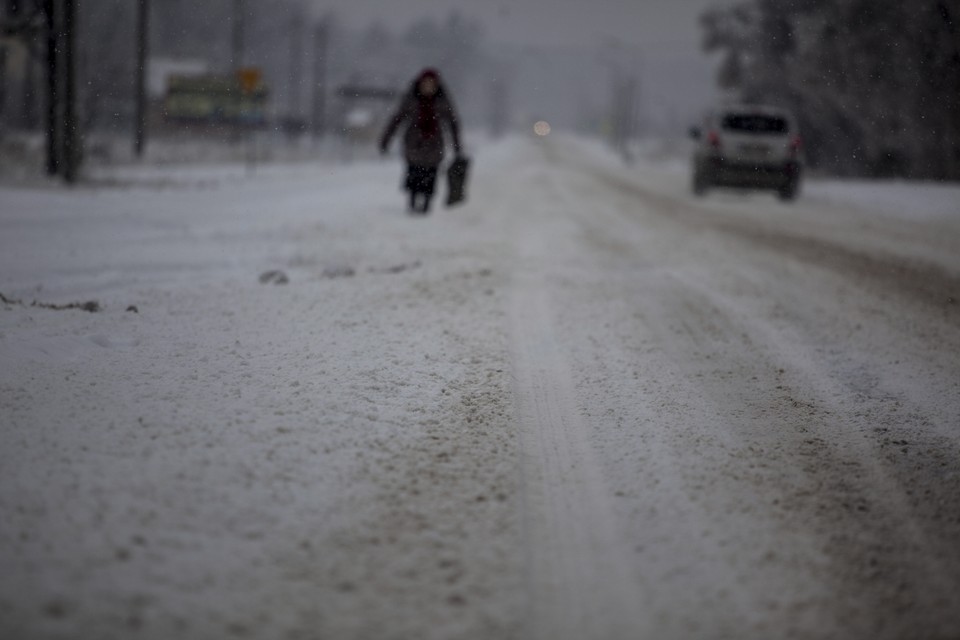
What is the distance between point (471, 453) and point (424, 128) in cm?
801

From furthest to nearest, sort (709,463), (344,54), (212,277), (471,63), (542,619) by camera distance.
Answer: (471,63) < (344,54) < (212,277) < (709,463) < (542,619)

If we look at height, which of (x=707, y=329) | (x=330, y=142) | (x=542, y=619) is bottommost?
(x=542, y=619)

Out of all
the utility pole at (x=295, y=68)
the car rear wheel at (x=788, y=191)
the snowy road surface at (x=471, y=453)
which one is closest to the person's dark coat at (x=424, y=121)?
the snowy road surface at (x=471, y=453)

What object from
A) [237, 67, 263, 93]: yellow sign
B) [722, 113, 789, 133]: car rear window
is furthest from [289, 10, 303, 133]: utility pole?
[722, 113, 789, 133]: car rear window

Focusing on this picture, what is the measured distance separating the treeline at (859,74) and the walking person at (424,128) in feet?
51.1

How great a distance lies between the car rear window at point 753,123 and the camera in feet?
50.6

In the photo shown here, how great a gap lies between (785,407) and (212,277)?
449 centimetres

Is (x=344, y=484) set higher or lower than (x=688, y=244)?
lower

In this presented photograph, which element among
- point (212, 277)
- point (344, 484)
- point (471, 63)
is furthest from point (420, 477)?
point (471, 63)

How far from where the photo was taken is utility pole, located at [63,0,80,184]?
1247 cm

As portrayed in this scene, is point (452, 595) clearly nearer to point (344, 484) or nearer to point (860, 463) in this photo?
point (344, 484)

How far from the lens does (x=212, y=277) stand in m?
5.79

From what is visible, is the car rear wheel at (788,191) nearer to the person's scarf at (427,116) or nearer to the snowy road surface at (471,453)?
the person's scarf at (427,116)

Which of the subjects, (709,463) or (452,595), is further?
(709,463)
